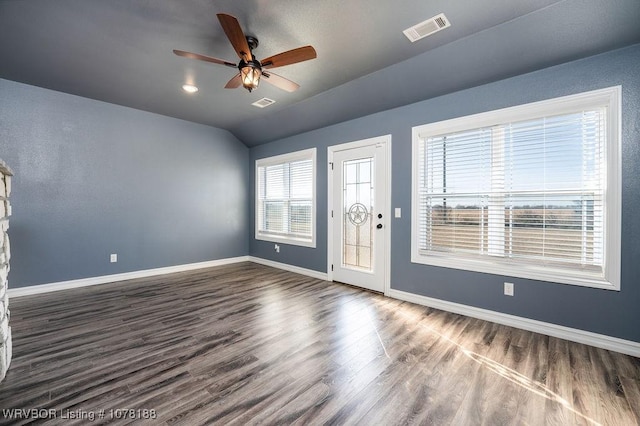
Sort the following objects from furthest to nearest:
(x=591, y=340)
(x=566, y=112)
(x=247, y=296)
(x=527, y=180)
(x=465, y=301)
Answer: (x=247, y=296), (x=465, y=301), (x=527, y=180), (x=566, y=112), (x=591, y=340)

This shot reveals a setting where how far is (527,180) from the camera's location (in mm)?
2840

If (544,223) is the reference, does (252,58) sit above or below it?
above

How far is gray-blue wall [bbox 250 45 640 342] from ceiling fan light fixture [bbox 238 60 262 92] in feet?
6.67

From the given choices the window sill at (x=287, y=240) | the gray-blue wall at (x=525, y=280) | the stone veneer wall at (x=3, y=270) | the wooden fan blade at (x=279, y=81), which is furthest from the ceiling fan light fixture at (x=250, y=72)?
the window sill at (x=287, y=240)

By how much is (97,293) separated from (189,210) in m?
1.97

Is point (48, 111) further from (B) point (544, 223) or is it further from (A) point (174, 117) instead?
(B) point (544, 223)

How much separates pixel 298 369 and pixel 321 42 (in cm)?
292

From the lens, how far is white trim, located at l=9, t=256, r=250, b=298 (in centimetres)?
375

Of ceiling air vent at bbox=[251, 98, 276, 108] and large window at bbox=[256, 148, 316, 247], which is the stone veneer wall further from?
large window at bbox=[256, 148, 316, 247]

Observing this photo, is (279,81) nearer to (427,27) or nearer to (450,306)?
(427,27)

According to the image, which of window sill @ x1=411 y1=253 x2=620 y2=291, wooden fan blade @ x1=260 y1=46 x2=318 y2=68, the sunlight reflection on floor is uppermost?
wooden fan blade @ x1=260 y1=46 x2=318 y2=68

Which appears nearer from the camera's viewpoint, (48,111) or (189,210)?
(48,111)

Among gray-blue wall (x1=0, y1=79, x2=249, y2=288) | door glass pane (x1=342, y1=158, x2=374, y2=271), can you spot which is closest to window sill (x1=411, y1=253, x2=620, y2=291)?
door glass pane (x1=342, y1=158, x2=374, y2=271)

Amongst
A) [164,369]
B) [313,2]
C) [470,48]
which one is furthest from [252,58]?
[164,369]
